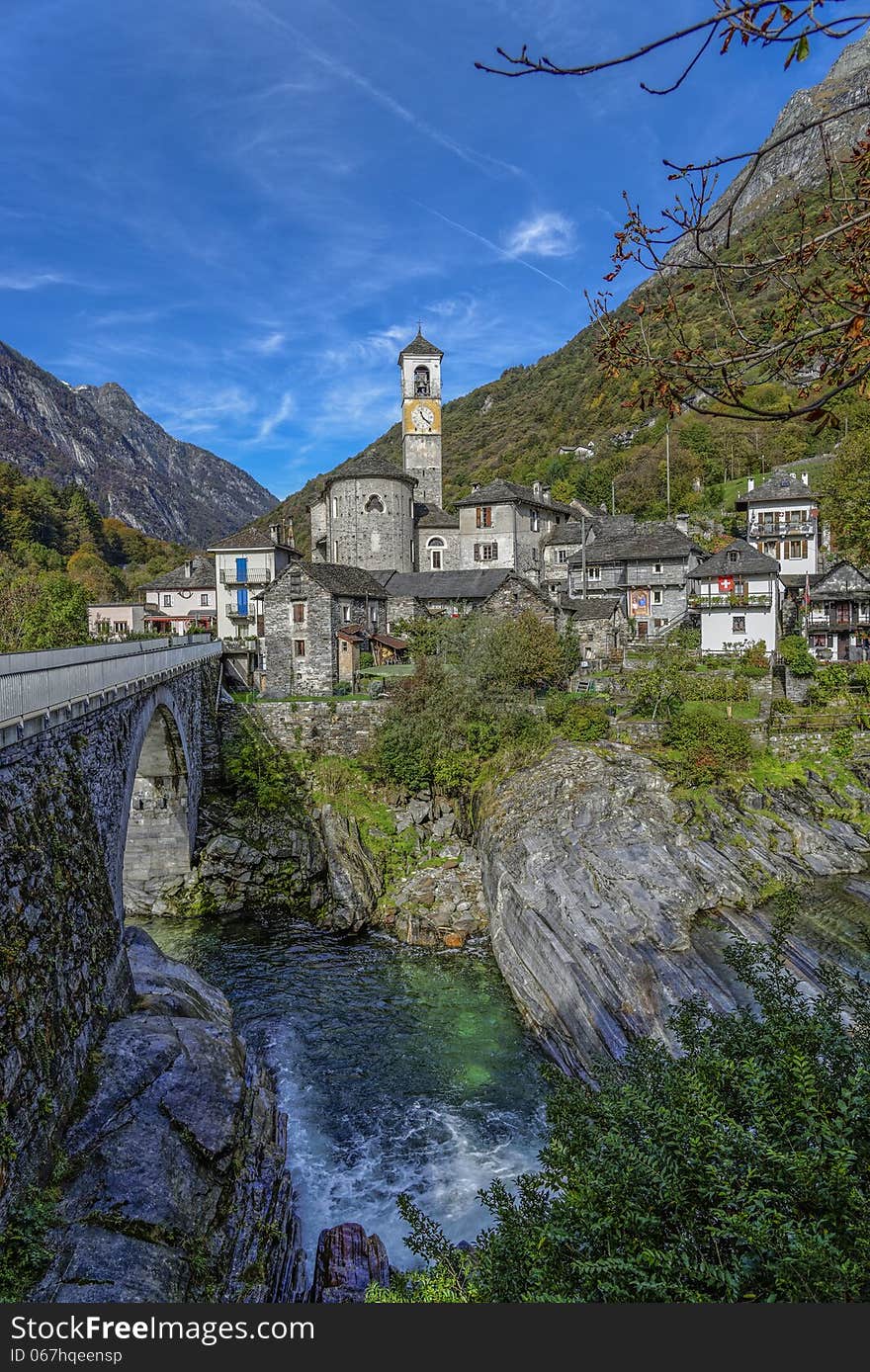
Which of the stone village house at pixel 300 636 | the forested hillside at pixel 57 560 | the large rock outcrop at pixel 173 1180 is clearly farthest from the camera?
the forested hillside at pixel 57 560

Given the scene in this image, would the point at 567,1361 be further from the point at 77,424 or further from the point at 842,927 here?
the point at 77,424

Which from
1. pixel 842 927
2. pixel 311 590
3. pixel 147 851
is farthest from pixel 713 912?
pixel 311 590

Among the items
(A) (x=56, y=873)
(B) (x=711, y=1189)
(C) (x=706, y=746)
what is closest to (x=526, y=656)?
(C) (x=706, y=746)

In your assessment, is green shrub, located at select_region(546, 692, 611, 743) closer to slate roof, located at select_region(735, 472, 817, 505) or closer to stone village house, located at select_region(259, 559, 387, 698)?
stone village house, located at select_region(259, 559, 387, 698)

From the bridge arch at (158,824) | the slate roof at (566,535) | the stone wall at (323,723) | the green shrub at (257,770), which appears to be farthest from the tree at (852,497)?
the bridge arch at (158,824)

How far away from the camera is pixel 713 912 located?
1800 cm

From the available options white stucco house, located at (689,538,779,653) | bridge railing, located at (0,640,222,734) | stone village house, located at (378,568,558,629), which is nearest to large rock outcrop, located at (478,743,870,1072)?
bridge railing, located at (0,640,222,734)

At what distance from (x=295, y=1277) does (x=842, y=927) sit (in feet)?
47.5

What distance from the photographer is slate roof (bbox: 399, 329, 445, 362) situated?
61250 millimetres

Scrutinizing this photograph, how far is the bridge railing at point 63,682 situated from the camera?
32.5 feet

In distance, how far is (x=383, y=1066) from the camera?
15930 millimetres

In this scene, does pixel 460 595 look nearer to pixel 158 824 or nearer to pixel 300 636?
pixel 300 636

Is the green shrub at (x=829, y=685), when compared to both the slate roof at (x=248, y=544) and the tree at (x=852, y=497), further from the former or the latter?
the slate roof at (x=248, y=544)

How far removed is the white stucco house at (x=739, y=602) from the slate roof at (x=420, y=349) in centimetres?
3279
